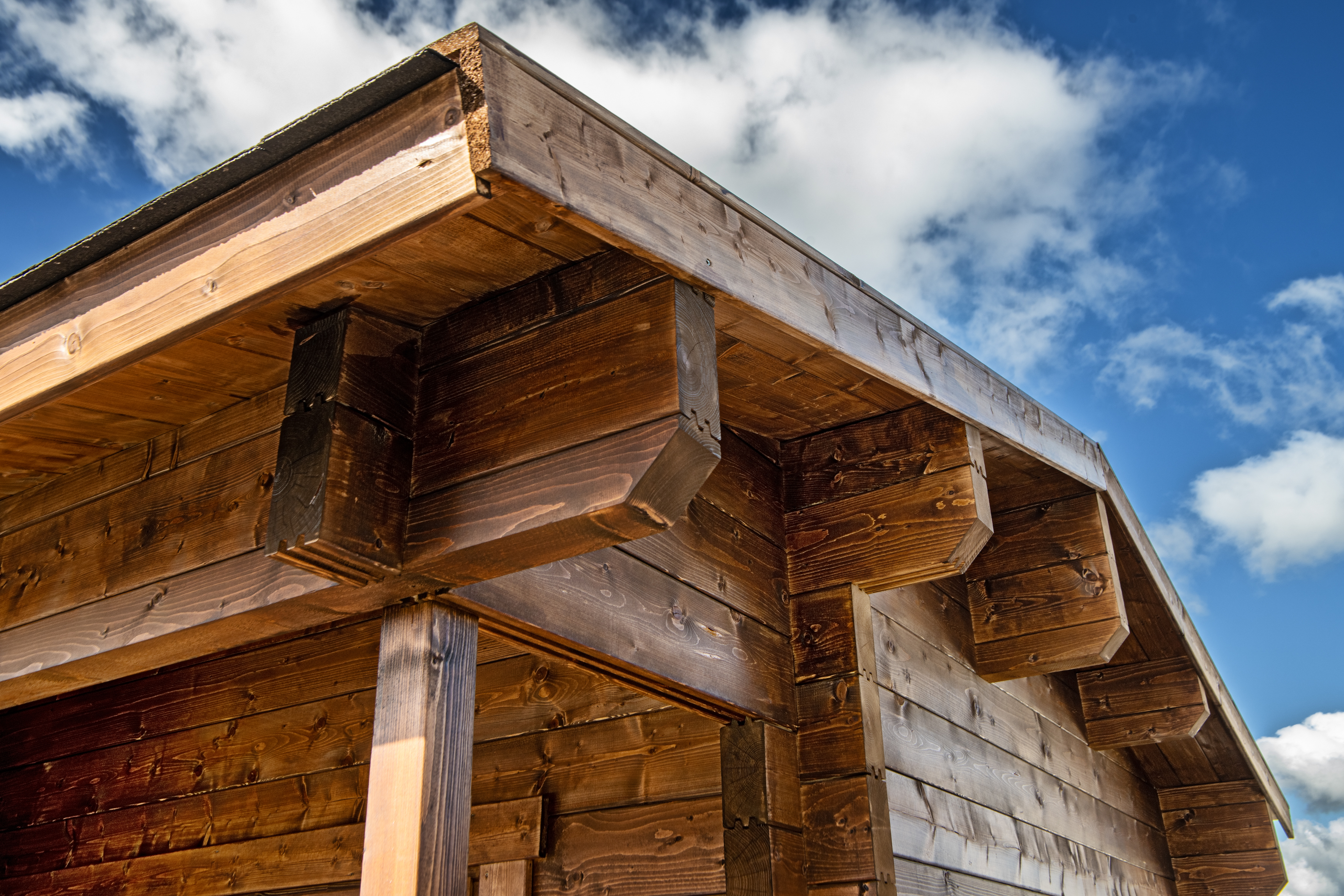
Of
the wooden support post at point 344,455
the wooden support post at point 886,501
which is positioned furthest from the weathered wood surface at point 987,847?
the wooden support post at point 344,455

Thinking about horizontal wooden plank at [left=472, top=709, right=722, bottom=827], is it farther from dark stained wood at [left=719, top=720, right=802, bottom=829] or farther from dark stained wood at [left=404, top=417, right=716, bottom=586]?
dark stained wood at [left=404, top=417, right=716, bottom=586]

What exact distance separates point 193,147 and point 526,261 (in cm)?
2620

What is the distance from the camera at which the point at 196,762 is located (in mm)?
3715

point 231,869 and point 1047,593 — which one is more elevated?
point 1047,593

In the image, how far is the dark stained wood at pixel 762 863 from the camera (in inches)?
99.8

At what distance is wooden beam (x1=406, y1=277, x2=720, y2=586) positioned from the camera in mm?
1705

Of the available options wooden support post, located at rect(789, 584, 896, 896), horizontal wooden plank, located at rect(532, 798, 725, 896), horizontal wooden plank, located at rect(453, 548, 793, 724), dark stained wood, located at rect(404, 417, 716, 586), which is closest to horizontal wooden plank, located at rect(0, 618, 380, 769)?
horizontal wooden plank, located at rect(532, 798, 725, 896)

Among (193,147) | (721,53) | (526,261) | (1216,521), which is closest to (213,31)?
(721,53)

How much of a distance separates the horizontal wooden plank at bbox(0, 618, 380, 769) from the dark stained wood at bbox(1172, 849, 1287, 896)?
13.7 ft

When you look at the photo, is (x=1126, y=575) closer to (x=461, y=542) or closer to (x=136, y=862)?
(x=461, y=542)

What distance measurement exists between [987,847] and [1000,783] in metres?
0.34

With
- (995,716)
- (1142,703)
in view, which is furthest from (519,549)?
(1142,703)

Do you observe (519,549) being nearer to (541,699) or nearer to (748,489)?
(748,489)

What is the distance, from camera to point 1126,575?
3.99 m
